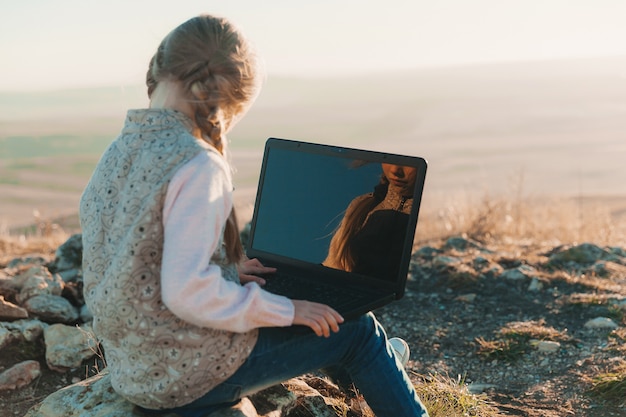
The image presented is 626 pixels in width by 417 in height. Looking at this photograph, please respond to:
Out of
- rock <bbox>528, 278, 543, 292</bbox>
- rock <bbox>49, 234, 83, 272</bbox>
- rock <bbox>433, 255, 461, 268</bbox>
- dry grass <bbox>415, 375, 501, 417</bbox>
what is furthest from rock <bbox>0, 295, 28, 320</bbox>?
rock <bbox>528, 278, 543, 292</bbox>

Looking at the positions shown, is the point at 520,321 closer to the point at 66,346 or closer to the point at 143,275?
the point at 66,346

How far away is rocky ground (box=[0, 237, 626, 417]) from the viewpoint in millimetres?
4422

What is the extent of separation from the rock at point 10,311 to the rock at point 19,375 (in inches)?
15.5

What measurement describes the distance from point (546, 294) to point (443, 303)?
830mm

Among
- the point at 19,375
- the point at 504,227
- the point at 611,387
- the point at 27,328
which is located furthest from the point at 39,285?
the point at 504,227

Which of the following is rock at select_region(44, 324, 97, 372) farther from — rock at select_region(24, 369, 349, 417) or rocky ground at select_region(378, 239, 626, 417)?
rocky ground at select_region(378, 239, 626, 417)

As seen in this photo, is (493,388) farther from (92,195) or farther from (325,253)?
(92,195)

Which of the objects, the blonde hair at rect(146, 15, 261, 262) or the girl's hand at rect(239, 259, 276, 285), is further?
the girl's hand at rect(239, 259, 276, 285)

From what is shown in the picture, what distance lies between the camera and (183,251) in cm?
235

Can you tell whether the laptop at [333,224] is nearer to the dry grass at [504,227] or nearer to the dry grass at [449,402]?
the dry grass at [449,402]

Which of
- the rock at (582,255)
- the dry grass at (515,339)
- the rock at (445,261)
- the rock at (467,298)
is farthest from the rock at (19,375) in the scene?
the rock at (582,255)

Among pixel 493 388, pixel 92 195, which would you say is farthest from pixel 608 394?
pixel 92 195

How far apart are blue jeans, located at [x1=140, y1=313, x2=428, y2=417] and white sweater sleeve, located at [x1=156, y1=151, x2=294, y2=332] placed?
351 millimetres

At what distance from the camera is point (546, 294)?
6.24 metres
